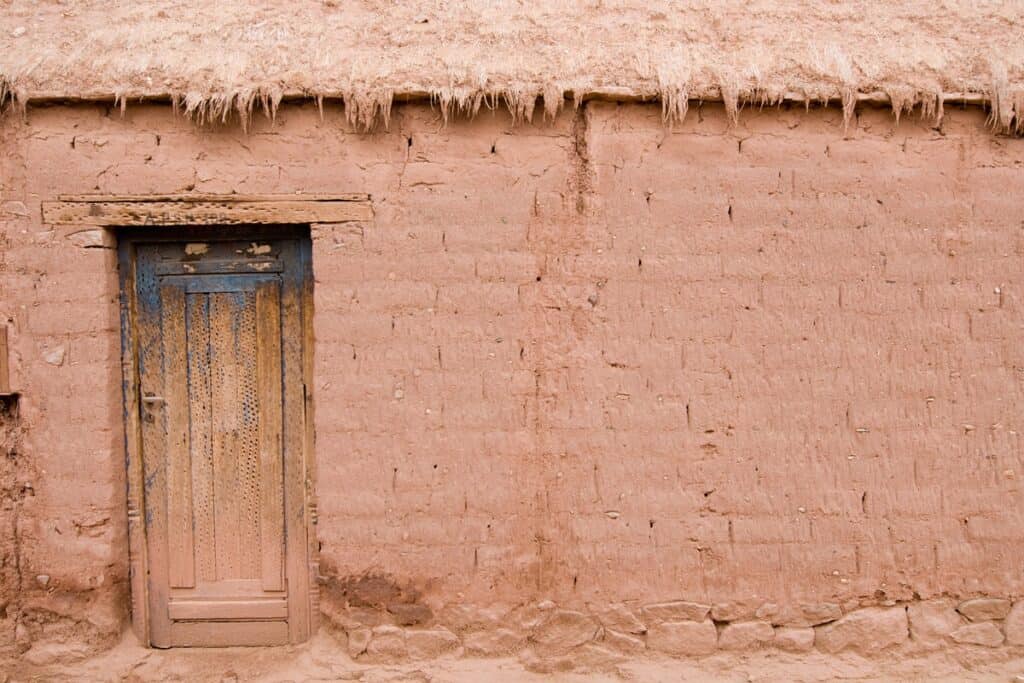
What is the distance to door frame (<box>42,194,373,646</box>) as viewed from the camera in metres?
3.44

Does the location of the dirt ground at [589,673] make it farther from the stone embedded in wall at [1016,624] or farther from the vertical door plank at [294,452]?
the vertical door plank at [294,452]

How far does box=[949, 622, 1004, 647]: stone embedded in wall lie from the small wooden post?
4.20m

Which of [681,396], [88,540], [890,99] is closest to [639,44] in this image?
[890,99]

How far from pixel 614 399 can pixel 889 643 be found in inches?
62.8

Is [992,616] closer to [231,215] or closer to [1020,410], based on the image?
[1020,410]

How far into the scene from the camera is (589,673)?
349 cm

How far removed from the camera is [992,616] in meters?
3.52

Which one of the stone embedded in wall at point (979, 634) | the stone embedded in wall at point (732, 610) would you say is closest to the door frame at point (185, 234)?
the stone embedded in wall at point (732, 610)

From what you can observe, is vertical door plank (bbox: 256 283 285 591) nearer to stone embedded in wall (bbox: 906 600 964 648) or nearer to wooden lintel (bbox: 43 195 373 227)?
wooden lintel (bbox: 43 195 373 227)

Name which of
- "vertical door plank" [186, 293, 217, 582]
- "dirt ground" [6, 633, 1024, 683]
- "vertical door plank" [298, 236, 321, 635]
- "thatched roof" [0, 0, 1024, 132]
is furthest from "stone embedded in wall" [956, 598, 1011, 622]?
"vertical door plank" [186, 293, 217, 582]

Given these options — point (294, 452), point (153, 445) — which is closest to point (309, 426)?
point (294, 452)

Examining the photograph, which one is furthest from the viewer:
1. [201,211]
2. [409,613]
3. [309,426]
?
[309,426]

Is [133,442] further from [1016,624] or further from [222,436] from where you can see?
[1016,624]

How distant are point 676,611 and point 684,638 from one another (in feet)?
0.40
